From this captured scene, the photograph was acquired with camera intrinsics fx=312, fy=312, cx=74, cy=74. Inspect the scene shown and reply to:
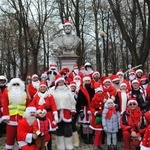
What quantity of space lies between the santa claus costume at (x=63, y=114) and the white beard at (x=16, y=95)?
69cm

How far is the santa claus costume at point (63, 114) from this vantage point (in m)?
7.44

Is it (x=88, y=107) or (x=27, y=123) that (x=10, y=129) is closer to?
(x=27, y=123)

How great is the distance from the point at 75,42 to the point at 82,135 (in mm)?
5846

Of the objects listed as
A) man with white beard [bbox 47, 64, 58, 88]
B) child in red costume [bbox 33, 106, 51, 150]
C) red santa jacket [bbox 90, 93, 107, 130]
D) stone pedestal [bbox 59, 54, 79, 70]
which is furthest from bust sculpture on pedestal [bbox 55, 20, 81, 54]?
child in red costume [bbox 33, 106, 51, 150]

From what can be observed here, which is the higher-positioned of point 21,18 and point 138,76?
point 21,18

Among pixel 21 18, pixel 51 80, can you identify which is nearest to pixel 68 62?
pixel 51 80

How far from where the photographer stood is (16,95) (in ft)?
23.3

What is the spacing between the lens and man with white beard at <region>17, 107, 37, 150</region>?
588 cm

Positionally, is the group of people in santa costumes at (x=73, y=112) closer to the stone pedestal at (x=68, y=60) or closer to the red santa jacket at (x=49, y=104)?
the red santa jacket at (x=49, y=104)

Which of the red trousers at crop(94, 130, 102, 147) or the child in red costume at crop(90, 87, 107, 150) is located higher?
the child in red costume at crop(90, 87, 107, 150)

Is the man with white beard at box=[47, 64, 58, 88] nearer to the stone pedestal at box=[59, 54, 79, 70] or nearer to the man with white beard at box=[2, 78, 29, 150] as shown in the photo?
the stone pedestal at box=[59, 54, 79, 70]

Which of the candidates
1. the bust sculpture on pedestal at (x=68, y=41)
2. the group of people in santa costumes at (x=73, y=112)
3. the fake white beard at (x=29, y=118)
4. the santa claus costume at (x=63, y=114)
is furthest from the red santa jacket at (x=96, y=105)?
the bust sculpture on pedestal at (x=68, y=41)

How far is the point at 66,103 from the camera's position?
7473mm

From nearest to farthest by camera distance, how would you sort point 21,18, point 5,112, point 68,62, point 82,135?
point 5,112, point 82,135, point 68,62, point 21,18
